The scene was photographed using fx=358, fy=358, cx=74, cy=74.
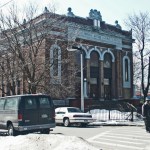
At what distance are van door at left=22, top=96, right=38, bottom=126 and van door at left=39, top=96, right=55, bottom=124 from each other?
284 millimetres

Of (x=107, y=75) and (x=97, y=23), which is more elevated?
(x=97, y=23)

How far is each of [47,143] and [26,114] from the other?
5844 millimetres

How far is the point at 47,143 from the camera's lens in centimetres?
1101

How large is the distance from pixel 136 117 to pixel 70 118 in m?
7.62

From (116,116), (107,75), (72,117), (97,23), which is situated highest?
(97,23)

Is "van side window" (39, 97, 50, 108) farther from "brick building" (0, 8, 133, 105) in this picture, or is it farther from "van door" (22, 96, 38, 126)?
"brick building" (0, 8, 133, 105)

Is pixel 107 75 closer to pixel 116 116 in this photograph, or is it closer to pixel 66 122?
pixel 116 116

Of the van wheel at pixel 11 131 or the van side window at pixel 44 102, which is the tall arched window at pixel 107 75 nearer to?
the van side window at pixel 44 102

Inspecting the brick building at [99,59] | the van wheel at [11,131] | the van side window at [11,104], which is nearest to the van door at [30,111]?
the van side window at [11,104]

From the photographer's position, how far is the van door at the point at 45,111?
1723 centimetres

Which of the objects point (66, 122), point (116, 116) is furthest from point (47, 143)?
point (116, 116)

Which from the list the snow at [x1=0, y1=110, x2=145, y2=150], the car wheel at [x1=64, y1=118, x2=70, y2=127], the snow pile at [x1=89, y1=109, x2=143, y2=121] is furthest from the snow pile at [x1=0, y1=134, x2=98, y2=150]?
the snow pile at [x1=89, y1=109, x2=143, y2=121]

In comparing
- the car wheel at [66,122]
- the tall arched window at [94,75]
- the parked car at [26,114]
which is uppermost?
the tall arched window at [94,75]

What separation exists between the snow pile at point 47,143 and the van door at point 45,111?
17.3 ft
